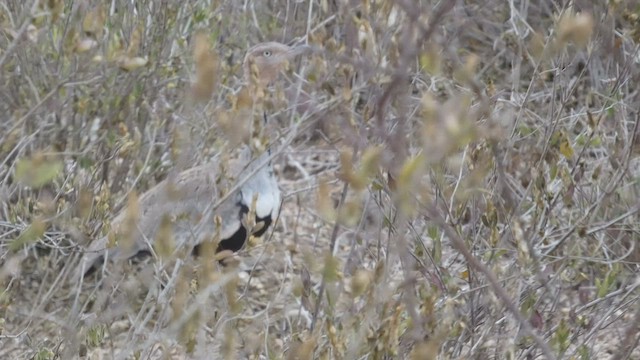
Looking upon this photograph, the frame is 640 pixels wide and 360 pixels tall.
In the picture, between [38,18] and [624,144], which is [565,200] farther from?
[38,18]

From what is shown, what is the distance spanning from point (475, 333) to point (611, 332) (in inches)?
44.9

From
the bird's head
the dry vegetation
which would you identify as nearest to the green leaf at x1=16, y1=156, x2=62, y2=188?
the dry vegetation

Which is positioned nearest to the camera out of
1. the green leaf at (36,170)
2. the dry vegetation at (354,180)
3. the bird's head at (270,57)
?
the green leaf at (36,170)

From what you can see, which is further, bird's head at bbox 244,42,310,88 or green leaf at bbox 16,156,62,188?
bird's head at bbox 244,42,310,88

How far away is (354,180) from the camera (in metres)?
2.74

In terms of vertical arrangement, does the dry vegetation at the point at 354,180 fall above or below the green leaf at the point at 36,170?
below

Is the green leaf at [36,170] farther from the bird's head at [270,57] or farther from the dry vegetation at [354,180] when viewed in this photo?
the bird's head at [270,57]

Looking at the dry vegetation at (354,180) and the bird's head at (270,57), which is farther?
the bird's head at (270,57)

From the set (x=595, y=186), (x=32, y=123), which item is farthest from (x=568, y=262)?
(x=32, y=123)

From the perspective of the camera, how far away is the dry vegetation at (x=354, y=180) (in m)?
3.09

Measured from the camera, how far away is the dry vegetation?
3092 millimetres

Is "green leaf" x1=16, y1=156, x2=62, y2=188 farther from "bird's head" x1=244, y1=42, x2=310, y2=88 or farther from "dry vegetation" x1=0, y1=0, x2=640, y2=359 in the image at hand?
"bird's head" x1=244, y1=42, x2=310, y2=88

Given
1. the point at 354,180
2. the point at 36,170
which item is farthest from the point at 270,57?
the point at 354,180

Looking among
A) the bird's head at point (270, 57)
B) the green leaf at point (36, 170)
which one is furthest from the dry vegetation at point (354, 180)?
the bird's head at point (270, 57)
